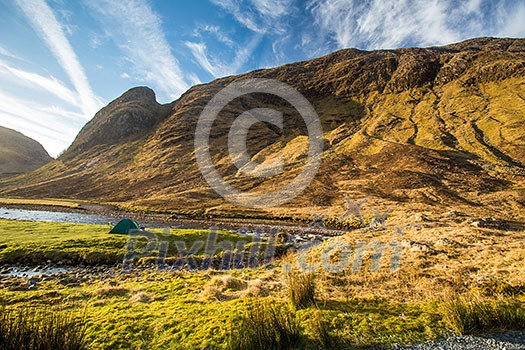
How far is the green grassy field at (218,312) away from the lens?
796 cm

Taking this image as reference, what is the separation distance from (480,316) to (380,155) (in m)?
109

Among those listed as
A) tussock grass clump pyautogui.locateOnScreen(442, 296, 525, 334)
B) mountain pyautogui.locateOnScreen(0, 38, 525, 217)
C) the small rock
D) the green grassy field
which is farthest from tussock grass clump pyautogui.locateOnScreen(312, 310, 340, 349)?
A: mountain pyautogui.locateOnScreen(0, 38, 525, 217)

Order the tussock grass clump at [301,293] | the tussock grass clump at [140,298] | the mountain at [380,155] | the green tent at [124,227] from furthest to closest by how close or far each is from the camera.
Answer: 1. the mountain at [380,155]
2. the green tent at [124,227]
3. the tussock grass clump at [140,298]
4. the tussock grass clump at [301,293]

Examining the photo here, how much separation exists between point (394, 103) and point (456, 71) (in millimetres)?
44470

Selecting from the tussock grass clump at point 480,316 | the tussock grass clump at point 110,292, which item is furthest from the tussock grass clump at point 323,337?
the tussock grass clump at point 110,292

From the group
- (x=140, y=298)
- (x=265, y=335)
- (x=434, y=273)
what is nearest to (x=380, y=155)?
(x=434, y=273)

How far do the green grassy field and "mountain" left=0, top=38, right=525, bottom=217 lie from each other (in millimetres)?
51141

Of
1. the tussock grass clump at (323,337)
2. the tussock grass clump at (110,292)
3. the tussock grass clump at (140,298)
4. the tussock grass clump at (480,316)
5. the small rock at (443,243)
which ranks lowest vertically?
the tussock grass clump at (110,292)

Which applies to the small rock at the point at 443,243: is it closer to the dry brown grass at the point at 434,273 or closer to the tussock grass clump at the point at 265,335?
the dry brown grass at the point at 434,273

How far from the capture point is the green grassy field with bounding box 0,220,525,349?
796cm

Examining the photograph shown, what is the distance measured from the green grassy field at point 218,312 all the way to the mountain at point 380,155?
51.1m

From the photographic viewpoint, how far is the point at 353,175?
9938 centimetres

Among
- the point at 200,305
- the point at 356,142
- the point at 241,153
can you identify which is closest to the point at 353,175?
the point at 356,142

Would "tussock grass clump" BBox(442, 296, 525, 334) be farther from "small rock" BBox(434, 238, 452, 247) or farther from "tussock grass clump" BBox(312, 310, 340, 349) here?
"small rock" BBox(434, 238, 452, 247)
